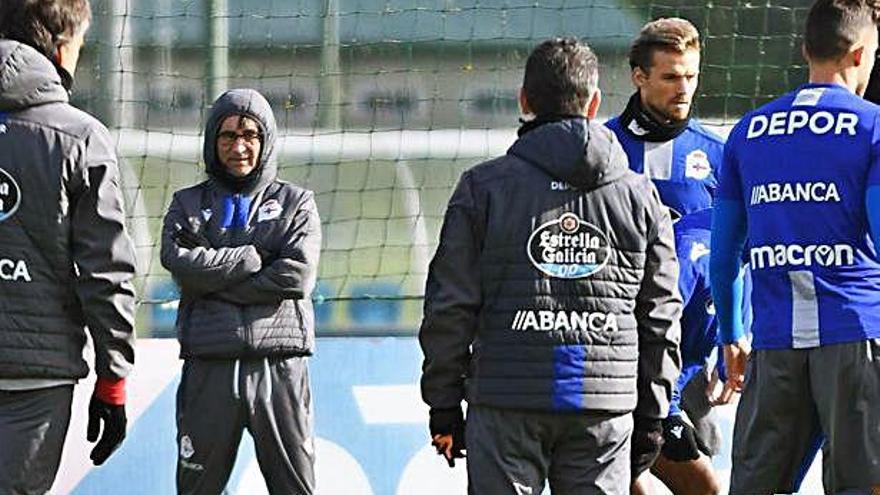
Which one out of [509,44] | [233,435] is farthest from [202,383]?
[509,44]

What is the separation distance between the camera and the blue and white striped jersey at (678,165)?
21.7 feet

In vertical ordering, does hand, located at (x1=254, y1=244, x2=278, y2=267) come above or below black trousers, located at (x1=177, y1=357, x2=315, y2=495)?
above

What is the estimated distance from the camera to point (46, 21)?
522 centimetres

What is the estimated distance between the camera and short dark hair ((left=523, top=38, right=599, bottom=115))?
5023 mm

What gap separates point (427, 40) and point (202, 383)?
2.28 metres

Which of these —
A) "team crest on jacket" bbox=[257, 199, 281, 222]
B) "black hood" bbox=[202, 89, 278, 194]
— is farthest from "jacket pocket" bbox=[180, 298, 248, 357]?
"black hood" bbox=[202, 89, 278, 194]

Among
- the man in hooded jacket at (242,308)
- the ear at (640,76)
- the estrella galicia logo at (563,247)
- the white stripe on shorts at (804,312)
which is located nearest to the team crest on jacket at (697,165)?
the ear at (640,76)

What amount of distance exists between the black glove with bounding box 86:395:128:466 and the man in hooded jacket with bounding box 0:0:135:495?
0.10 meters

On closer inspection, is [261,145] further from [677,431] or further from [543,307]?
[543,307]

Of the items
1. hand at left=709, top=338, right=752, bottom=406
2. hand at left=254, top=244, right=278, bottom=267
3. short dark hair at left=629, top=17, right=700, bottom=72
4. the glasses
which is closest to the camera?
hand at left=709, top=338, right=752, bottom=406

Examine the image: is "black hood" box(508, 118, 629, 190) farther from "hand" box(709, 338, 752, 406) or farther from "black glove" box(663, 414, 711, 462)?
"black glove" box(663, 414, 711, 462)

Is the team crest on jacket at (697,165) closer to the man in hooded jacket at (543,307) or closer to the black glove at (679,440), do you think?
the black glove at (679,440)

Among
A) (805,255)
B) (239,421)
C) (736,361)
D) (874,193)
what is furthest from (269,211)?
(874,193)

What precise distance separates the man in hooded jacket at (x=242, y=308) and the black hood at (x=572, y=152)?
1.82 m
